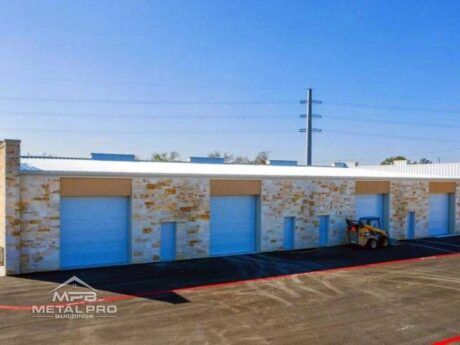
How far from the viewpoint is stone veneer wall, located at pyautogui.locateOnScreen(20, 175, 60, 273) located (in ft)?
58.3

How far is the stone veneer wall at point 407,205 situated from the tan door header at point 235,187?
33.9 ft

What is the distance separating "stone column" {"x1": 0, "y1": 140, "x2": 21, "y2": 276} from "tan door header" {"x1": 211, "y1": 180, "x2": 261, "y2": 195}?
9.09 meters

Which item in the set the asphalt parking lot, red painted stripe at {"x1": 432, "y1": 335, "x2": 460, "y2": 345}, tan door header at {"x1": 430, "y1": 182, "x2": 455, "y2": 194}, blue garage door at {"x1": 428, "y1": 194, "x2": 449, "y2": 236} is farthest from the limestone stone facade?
red painted stripe at {"x1": 432, "y1": 335, "x2": 460, "y2": 345}

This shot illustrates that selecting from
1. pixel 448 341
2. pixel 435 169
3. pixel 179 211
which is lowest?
pixel 448 341

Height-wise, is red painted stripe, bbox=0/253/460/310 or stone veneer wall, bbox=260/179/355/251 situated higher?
stone veneer wall, bbox=260/179/355/251

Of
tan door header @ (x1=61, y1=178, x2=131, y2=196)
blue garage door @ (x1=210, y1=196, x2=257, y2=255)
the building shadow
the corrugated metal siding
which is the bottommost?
the building shadow

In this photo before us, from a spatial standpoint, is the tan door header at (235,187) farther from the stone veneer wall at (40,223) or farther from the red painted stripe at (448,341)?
the red painted stripe at (448,341)

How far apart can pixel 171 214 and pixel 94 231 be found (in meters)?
3.66

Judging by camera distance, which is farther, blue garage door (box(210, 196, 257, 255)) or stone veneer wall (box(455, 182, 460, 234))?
stone veneer wall (box(455, 182, 460, 234))

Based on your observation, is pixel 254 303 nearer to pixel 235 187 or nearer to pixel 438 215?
pixel 235 187

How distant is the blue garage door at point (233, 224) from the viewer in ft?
74.2

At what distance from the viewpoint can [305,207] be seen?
984 inches

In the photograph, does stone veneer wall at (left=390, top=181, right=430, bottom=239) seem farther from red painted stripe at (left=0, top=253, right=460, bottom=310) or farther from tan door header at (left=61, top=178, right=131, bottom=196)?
tan door header at (left=61, top=178, right=131, bottom=196)

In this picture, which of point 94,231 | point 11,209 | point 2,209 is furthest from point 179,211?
point 2,209
